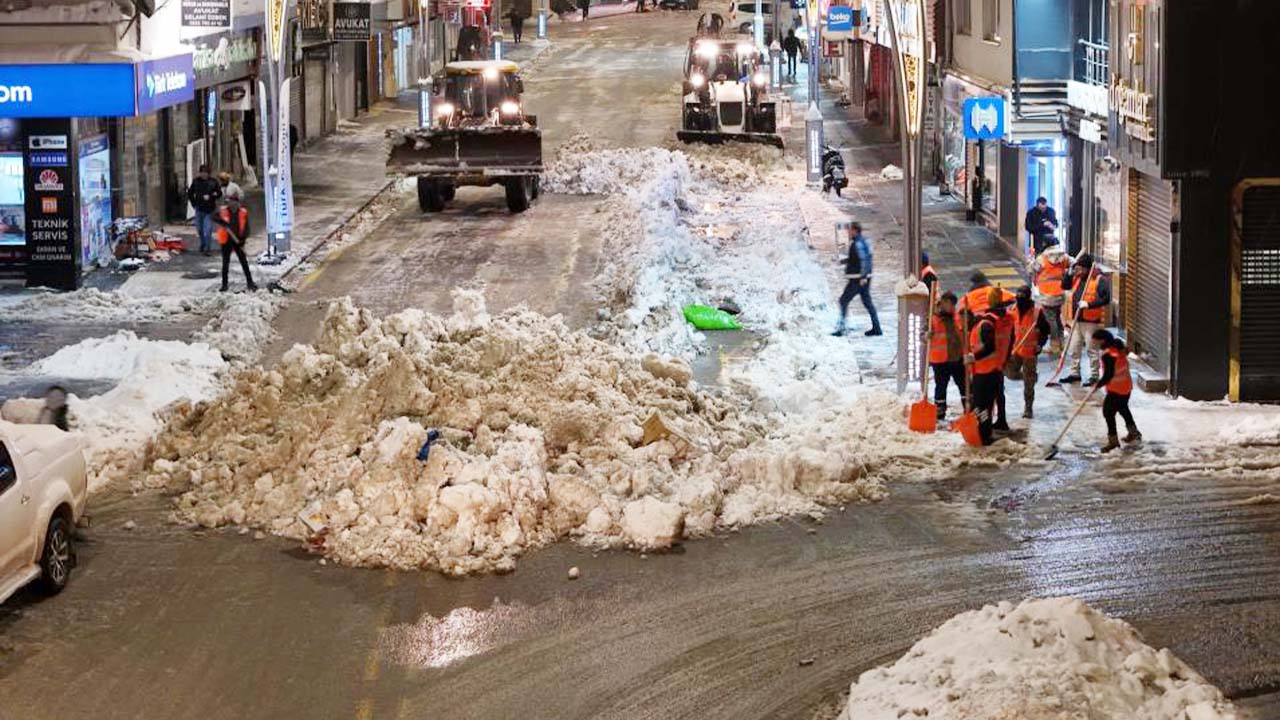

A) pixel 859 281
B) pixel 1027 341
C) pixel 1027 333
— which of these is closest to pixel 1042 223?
pixel 859 281

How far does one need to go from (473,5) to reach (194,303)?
29.0 metres

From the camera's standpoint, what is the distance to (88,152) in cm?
2955

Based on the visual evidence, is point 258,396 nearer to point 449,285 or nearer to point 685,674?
point 685,674

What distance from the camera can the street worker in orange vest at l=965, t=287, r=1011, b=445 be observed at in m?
18.9

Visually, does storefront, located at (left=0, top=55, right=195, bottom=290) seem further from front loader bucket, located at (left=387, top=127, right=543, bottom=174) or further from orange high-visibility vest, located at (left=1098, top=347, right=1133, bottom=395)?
orange high-visibility vest, located at (left=1098, top=347, right=1133, bottom=395)

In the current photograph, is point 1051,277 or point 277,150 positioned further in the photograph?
point 277,150

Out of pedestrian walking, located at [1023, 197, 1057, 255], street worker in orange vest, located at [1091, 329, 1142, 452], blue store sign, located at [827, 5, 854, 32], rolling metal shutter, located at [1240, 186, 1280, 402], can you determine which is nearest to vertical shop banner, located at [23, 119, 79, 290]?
pedestrian walking, located at [1023, 197, 1057, 255]

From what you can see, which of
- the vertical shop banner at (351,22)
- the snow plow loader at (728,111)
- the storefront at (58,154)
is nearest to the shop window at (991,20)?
the snow plow loader at (728,111)

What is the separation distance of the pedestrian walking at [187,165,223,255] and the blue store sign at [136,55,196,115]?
1.46 meters

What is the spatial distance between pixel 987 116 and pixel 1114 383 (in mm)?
A: 10412

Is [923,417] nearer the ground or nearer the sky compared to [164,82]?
nearer the ground

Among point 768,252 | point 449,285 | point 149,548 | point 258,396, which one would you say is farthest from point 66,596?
point 768,252

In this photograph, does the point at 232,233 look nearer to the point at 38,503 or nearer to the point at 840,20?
the point at 38,503

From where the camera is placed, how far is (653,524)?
50.6 ft
